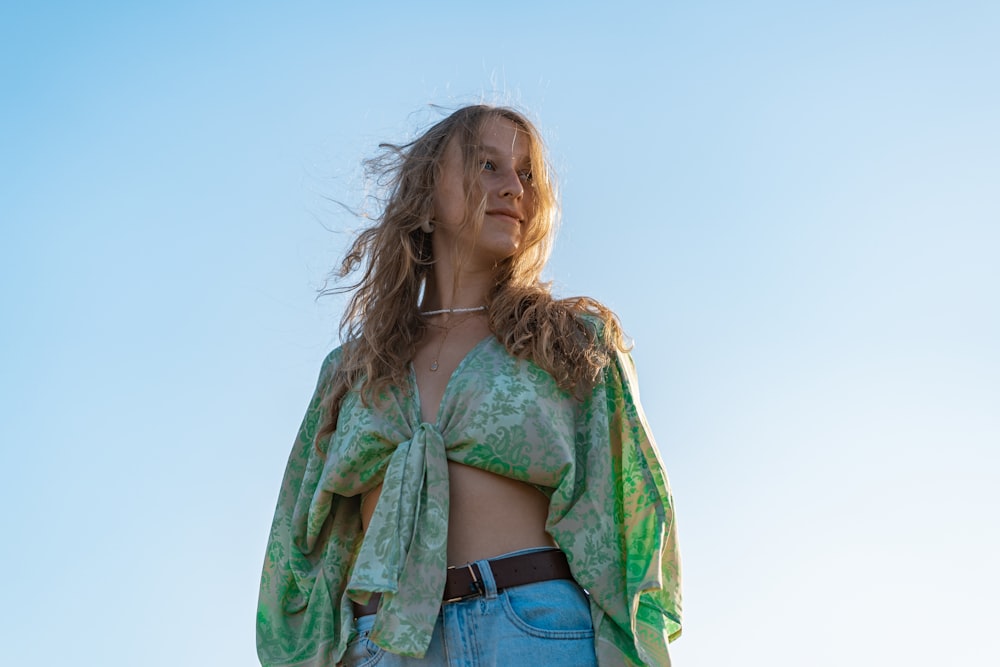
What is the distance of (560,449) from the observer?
139 inches

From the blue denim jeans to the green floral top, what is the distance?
0.06m

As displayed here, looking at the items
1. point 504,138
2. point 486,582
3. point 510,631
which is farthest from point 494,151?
point 510,631

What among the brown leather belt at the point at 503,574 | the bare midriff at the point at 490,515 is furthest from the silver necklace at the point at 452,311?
the brown leather belt at the point at 503,574

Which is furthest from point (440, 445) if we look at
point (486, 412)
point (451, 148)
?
point (451, 148)

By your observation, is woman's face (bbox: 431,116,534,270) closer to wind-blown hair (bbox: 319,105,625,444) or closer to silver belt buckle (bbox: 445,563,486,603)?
wind-blown hair (bbox: 319,105,625,444)

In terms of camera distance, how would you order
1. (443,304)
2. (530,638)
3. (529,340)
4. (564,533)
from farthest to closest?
(443,304) → (529,340) → (564,533) → (530,638)

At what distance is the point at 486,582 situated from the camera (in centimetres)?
333

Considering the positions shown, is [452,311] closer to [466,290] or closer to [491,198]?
[466,290]

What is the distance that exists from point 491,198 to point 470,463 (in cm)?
96

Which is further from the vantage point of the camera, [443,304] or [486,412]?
[443,304]

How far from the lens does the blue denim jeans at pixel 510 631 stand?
3253 mm

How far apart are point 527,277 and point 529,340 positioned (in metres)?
0.47

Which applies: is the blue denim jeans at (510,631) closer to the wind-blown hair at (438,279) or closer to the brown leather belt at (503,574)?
the brown leather belt at (503,574)

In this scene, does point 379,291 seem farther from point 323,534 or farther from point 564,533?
point 564,533
